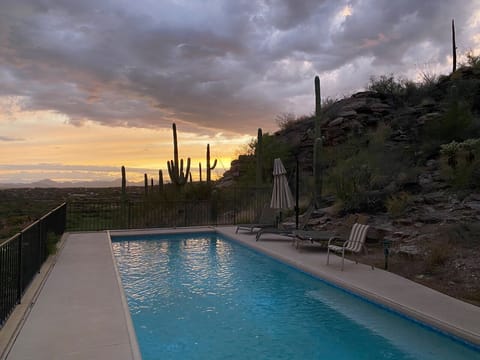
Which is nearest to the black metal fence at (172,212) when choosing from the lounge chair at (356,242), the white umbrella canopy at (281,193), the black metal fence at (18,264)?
the white umbrella canopy at (281,193)

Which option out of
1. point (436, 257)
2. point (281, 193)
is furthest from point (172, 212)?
point (436, 257)

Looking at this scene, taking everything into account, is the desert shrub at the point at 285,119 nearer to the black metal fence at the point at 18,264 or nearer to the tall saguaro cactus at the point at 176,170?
the tall saguaro cactus at the point at 176,170

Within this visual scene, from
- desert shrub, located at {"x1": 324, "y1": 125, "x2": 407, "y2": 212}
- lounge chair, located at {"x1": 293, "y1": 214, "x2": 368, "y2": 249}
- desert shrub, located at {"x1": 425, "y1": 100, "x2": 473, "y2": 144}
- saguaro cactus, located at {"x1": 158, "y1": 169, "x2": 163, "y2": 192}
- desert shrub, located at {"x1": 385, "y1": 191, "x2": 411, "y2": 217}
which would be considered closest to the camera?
lounge chair, located at {"x1": 293, "y1": 214, "x2": 368, "y2": 249}

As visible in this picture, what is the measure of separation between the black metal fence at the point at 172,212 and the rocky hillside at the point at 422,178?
Answer: 3.80m

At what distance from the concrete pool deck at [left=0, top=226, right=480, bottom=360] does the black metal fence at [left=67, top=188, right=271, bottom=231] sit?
653cm

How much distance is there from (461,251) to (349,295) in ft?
8.68

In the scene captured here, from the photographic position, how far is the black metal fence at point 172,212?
15.0m

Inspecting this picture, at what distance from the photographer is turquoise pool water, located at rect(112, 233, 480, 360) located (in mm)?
4477

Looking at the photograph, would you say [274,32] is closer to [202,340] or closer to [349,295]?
[349,295]

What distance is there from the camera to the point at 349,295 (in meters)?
6.30

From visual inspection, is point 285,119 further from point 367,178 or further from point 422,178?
point 422,178

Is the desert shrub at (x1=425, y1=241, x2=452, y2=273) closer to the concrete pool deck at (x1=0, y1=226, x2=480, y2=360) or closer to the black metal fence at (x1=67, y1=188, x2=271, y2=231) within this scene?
the concrete pool deck at (x1=0, y1=226, x2=480, y2=360)

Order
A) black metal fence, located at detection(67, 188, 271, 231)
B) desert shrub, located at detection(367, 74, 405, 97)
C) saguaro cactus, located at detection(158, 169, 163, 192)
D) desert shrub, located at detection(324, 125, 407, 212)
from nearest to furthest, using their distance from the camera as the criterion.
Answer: desert shrub, located at detection(324, 125, 407, 212) → black metal fence, located at detection(67, 188, 271, 231) → saguaro cactus, located at detection(158, 169, 163, 192) → desert shrub, located at detection(367, 74, 405, 97)

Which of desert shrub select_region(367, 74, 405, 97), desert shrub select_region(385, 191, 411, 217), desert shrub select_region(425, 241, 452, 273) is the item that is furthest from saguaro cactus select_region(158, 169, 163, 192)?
desert shrub select_region(425, 241, 452, 273)
